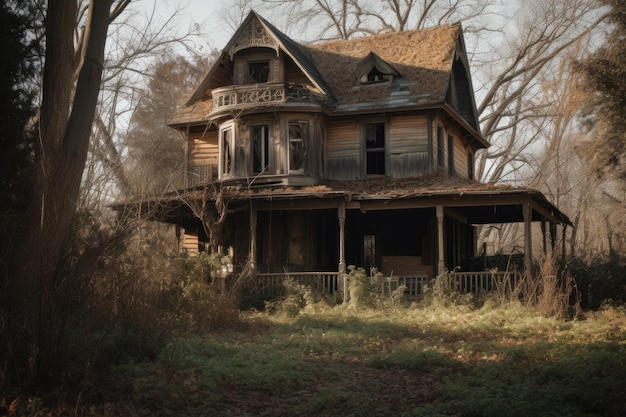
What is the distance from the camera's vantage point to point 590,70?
21.2 m

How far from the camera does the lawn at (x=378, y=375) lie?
8062 millimetres

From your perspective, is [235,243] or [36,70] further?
[235,243]

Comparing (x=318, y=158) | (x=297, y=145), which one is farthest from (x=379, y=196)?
(x=297, y=145)

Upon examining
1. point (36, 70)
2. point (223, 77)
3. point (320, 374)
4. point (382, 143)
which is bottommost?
point (320, 374)

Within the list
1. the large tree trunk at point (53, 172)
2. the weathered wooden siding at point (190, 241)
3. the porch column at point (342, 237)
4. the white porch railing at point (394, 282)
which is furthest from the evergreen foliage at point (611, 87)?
the large tree trunk at point (53, 172)

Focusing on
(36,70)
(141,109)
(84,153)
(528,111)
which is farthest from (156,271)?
(528,111)

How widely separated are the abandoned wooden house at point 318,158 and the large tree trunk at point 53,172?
10689 millimetres

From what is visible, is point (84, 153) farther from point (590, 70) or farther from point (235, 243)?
point (590, 70)

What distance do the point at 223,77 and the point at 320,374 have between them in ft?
58.5

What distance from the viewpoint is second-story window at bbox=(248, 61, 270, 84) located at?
82.5 ft

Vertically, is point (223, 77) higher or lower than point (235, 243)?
higher

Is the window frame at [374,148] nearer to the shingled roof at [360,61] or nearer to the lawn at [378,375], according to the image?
the shingled roof at [360,61]

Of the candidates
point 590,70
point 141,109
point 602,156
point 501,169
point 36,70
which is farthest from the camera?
point 501,169

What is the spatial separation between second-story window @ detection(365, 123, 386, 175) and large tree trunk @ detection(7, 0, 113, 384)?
14916mm
